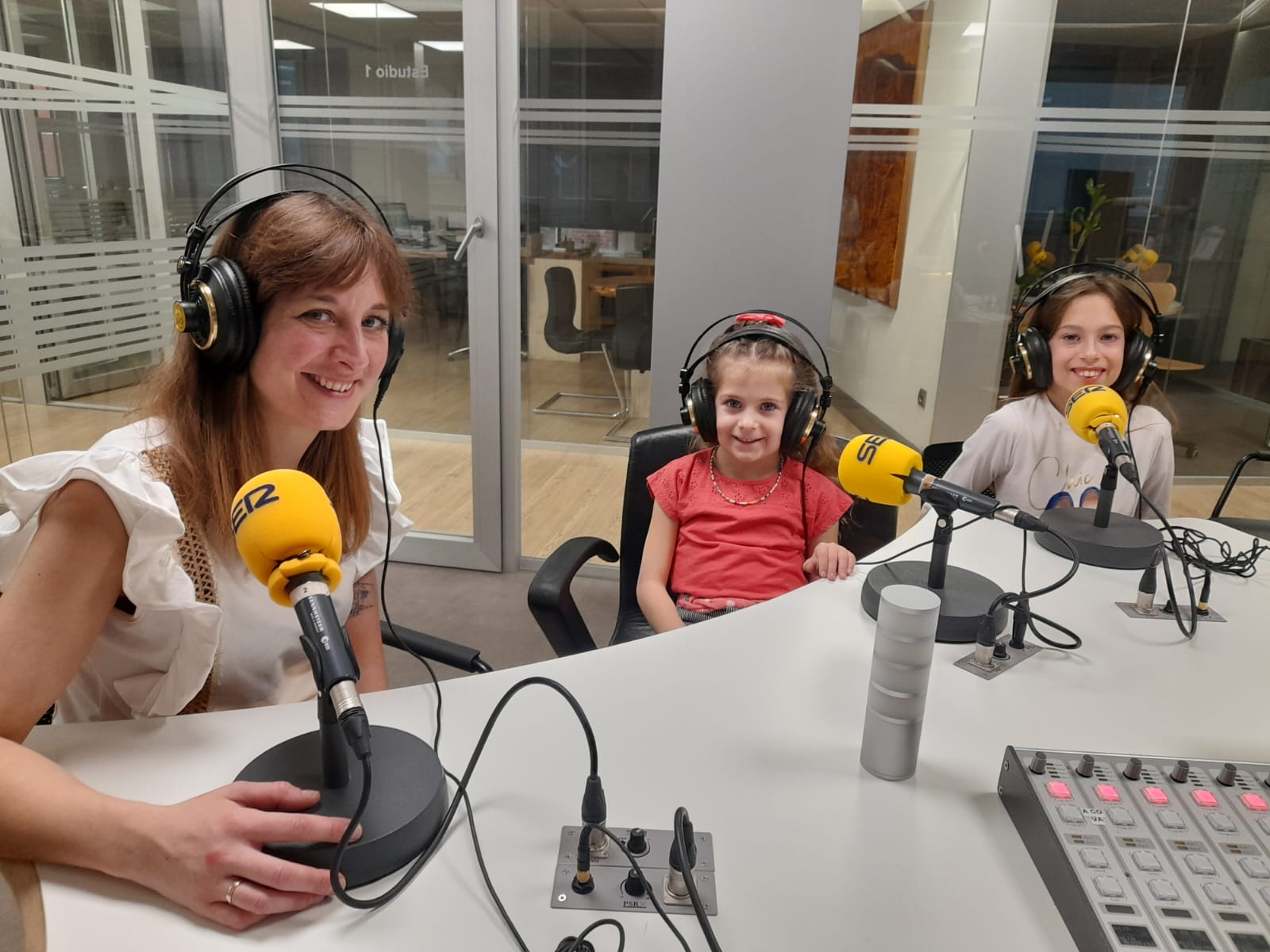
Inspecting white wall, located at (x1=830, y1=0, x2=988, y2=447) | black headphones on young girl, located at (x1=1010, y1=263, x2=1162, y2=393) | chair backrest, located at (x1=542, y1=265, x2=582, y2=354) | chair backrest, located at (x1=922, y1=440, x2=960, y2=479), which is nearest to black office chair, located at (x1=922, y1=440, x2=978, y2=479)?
chair backrest, located at (x1=922, y1=440, x2=960, y2=479)

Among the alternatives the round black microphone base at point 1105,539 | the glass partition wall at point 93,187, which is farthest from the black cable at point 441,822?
the glass partition wall at point 93,187

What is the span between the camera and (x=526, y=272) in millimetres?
2896

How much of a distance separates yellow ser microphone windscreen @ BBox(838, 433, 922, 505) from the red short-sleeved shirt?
602 millimetres

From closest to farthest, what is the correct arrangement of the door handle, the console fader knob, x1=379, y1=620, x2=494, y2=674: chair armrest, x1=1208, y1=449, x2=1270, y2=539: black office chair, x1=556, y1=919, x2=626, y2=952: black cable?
x1=556, y1=919, x2=626, y2=952: black cable
the console fader knob
x1=379, y1=620, x2=494, y2=674: chair armrest
x1=1208, y1=449, x2=1270, y2=539: black office chair
the door handle

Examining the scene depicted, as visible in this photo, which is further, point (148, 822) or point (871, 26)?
point (871, 26)

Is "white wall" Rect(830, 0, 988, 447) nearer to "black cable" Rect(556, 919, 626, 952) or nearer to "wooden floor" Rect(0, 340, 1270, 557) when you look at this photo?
"wooden floor" Rect(0, 340, 1270, 557)

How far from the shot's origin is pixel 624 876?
2.48 feet

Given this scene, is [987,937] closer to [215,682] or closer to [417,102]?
[215,682]

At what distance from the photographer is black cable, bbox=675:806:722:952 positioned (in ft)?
2.22

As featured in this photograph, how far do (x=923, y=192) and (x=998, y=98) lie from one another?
0.34 metres

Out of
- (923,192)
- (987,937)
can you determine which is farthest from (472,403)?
(987,937)

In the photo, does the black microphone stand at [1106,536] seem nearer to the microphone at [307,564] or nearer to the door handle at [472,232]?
the microphone at [307,564]

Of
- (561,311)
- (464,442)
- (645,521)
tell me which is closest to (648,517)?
(645,521)

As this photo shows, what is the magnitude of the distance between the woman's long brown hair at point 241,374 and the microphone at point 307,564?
14.3 inches
